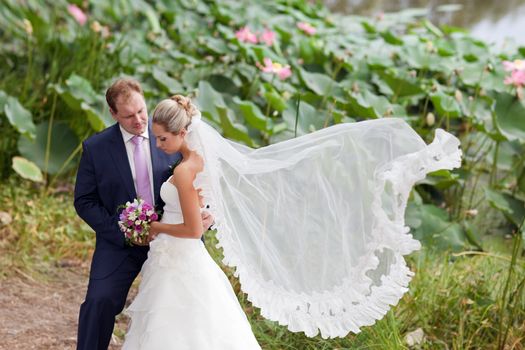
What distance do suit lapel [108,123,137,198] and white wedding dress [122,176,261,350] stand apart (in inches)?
7.3

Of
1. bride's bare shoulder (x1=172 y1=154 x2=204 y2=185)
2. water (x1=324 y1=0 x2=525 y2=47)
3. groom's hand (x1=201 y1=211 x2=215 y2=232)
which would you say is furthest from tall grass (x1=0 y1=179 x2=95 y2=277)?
water (x1=324 y1=0 x2=525 y2=47)

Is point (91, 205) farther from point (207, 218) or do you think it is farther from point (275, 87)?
point (275, 87)

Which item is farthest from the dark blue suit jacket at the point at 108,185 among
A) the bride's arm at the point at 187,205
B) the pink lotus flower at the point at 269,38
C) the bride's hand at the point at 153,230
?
the pink lotus flower at the point at 269,38

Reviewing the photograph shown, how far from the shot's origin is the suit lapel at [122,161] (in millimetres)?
2896

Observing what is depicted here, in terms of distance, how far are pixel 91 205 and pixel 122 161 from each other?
0.19 meters

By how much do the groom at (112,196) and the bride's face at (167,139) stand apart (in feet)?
0.68

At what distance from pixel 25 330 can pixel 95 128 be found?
1.48 metres

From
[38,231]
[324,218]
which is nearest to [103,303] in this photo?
[324,218]

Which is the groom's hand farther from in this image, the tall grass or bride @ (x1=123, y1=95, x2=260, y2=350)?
the tall grass

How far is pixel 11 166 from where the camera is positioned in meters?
4.80

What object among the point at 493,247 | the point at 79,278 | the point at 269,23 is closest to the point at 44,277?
the point at 79,278

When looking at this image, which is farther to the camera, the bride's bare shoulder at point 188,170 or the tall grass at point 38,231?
the tall grass at point 38,231

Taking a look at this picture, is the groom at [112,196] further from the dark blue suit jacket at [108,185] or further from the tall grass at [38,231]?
the tall grass at [38,231]

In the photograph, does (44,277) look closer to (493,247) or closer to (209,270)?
(209,270)
